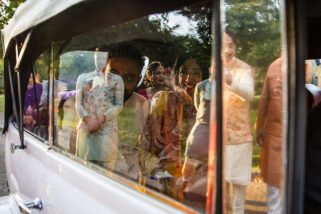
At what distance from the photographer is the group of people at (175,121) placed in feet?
3.63

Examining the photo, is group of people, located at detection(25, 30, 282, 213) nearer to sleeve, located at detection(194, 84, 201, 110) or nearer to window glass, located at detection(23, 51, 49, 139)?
sleeve, located at detection(194, 84, 201, 110)

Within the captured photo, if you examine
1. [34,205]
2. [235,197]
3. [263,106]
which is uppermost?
[263,106]

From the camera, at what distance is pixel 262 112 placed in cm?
111

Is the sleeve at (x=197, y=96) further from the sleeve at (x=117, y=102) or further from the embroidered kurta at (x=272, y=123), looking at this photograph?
the sleeve at (x=117, y=102)

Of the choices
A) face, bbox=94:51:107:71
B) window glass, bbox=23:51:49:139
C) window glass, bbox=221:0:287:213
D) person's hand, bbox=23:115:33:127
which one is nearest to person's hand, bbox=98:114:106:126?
face, bbox=94:51:107:71

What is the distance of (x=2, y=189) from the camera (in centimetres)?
596

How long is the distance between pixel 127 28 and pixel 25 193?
1.51 m

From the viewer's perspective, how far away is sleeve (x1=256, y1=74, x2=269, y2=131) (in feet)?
3.55

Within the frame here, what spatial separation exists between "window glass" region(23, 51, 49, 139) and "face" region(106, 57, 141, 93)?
2.01ft

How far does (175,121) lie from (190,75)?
25 cm

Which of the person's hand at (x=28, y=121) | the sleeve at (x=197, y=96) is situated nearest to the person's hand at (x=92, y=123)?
the sleeve at (x=197, y=96)

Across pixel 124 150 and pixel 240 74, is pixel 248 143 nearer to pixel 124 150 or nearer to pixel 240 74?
pixel 240 74

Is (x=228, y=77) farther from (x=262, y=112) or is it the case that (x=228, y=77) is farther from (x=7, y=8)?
(x=7, y=8)

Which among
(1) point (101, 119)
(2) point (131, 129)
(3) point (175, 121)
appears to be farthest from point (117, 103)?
(3) point (175, 121)
